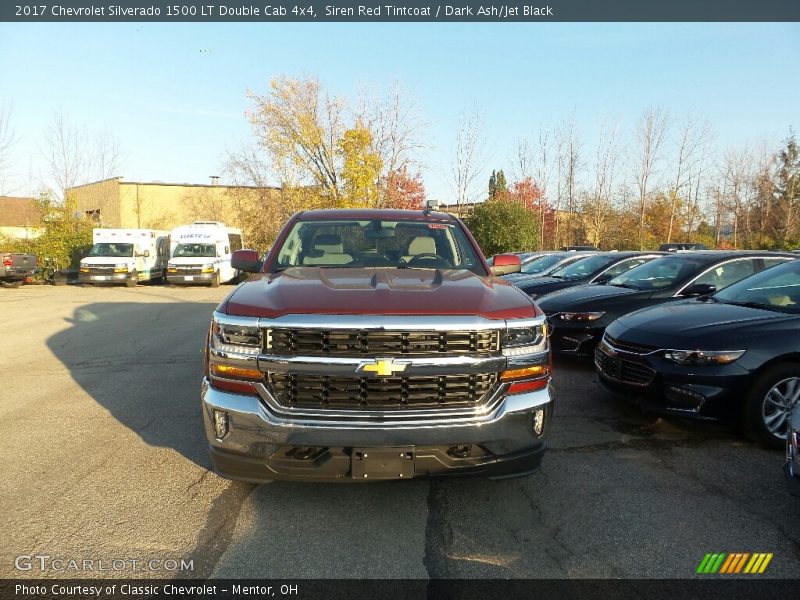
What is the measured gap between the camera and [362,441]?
9.34 ft

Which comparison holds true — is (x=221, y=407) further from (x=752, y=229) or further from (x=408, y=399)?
(x=752, y=229)

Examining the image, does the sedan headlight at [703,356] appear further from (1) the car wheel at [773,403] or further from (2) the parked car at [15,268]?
(2) the parked car at [15,268]

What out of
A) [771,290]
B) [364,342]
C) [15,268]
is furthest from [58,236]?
[771,290]

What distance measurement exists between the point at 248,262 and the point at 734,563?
153 inches

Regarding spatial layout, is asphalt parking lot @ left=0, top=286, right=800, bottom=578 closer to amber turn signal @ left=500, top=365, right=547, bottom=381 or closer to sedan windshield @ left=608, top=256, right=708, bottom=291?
amber turn signal @ left=500, top=365, right=547, bottom=381

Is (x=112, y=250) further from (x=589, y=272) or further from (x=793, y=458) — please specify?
(x=793, y=458)

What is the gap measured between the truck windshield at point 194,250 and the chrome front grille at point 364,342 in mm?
22802

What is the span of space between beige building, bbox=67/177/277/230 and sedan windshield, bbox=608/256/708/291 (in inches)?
1582

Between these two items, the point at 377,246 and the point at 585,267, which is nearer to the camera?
the point at 377,246

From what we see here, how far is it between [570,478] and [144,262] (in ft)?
80.6

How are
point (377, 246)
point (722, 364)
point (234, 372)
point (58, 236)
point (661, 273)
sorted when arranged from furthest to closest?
point (58, 236) → point (661, 273) → point (377, 246) → point (722, 364) → point (234, 372)

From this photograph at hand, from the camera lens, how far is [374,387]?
2.94m

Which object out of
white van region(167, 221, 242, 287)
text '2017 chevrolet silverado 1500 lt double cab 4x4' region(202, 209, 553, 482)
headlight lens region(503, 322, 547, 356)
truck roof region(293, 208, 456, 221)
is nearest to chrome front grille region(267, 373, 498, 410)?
text '2017 chevrolet silverado 1500 lt double cab 4x4' region(202, 209, 553, 482)

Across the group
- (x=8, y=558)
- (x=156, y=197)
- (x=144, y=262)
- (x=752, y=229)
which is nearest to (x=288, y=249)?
(x=8, y=558)
